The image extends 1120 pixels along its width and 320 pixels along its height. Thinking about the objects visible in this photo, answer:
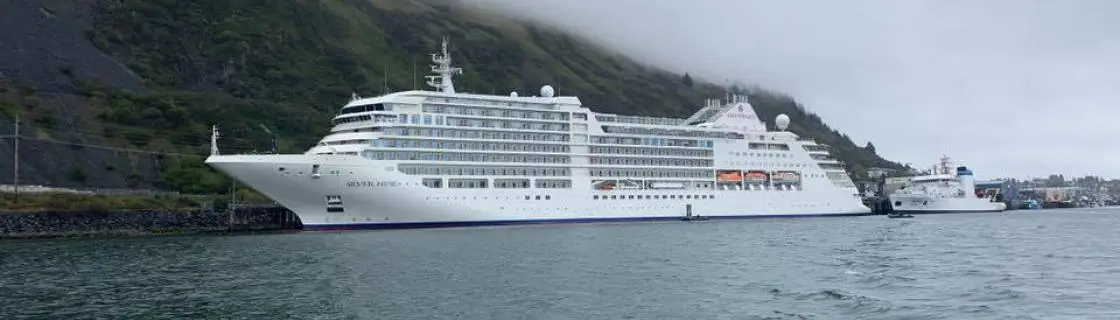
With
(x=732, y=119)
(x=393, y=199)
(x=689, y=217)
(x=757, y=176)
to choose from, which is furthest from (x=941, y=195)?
(x=393, y=199)

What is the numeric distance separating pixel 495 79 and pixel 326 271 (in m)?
159

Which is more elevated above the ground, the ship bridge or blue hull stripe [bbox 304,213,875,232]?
the ship bridge

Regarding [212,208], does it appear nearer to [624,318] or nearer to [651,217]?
[651,217]

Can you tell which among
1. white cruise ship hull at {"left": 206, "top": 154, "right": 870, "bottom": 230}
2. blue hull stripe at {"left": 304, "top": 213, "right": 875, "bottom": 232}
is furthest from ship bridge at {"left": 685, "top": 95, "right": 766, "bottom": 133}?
white cruise ship hull at {"left": 206, "top": 154, "right": 870, "bottom": 230}

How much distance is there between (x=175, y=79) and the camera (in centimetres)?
14038

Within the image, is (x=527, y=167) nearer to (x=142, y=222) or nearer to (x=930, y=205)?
(x=142, y=222)

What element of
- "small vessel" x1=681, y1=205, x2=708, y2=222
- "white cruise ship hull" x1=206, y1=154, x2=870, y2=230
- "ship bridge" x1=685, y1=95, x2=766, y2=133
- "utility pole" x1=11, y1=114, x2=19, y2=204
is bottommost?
"small vessel" x1=681, y1=205, x2=708, y2=222

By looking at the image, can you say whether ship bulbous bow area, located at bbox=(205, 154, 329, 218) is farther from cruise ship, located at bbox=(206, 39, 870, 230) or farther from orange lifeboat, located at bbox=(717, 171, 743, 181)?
orange lifeboat, located at bbox=(717, 171, 743, 181)

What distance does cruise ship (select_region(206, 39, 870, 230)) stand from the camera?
7212 cm

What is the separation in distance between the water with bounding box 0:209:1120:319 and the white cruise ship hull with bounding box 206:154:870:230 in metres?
9.96

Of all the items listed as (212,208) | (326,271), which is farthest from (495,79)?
(326,271)

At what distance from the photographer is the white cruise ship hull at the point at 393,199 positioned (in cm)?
6981

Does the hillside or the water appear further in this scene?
the hillside

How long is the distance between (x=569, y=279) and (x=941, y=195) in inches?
4257
